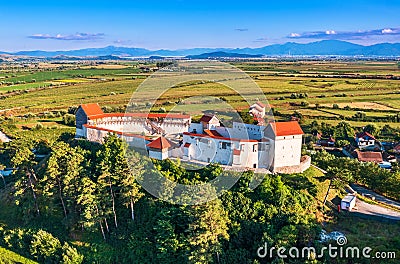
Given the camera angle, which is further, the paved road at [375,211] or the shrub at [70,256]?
the paved road at [375,211]

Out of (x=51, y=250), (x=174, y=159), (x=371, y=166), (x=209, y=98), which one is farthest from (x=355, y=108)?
(x=51, y=250)

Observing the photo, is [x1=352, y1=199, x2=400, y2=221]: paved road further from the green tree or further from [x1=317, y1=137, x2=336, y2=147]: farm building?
the green tree

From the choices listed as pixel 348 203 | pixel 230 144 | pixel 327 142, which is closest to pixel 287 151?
pixel 230 144

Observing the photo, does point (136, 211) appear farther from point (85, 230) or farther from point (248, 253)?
point (248, 253)

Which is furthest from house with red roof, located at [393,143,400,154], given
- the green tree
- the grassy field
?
the green tree

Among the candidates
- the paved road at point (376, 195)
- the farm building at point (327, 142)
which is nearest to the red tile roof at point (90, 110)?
the paved road at point (376, 195)

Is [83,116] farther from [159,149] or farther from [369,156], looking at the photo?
[369,156]

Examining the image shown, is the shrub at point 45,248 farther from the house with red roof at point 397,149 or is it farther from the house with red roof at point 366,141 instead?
the house with red roof at point 397,149
